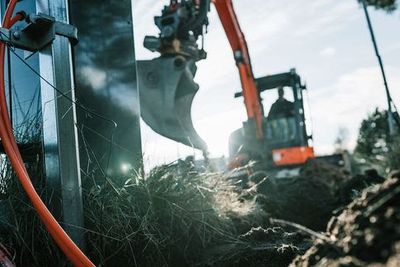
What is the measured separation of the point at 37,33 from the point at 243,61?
222 inches

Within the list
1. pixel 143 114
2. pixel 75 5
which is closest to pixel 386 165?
pixel 143 114

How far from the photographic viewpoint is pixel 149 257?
6.72 ft

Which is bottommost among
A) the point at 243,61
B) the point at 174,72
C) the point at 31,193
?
the point at 31,193

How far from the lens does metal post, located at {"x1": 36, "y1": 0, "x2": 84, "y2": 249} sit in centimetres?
193

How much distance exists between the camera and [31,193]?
1.65 meters

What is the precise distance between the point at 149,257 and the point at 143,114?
2494 mm

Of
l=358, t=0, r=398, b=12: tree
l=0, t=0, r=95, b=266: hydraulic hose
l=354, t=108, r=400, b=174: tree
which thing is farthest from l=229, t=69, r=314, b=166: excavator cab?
l=0, t=0, r=95, b=266: hydraulic hose

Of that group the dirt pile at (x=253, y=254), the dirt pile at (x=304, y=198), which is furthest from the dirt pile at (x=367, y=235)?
the dirt pile at (x=304, y=198)

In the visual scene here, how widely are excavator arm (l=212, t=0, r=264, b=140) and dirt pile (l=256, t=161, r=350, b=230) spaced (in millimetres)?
1400

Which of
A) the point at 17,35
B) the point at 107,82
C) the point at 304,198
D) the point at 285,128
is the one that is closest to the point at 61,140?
the point at 17,35

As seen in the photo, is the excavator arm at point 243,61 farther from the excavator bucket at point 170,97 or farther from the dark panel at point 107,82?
the dark panel at point 107,82

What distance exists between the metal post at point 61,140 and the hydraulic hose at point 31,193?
0.21 meters

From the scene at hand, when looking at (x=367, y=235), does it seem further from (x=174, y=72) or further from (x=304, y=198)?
(x=304, y=198)

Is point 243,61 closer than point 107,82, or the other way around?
point 107,82
